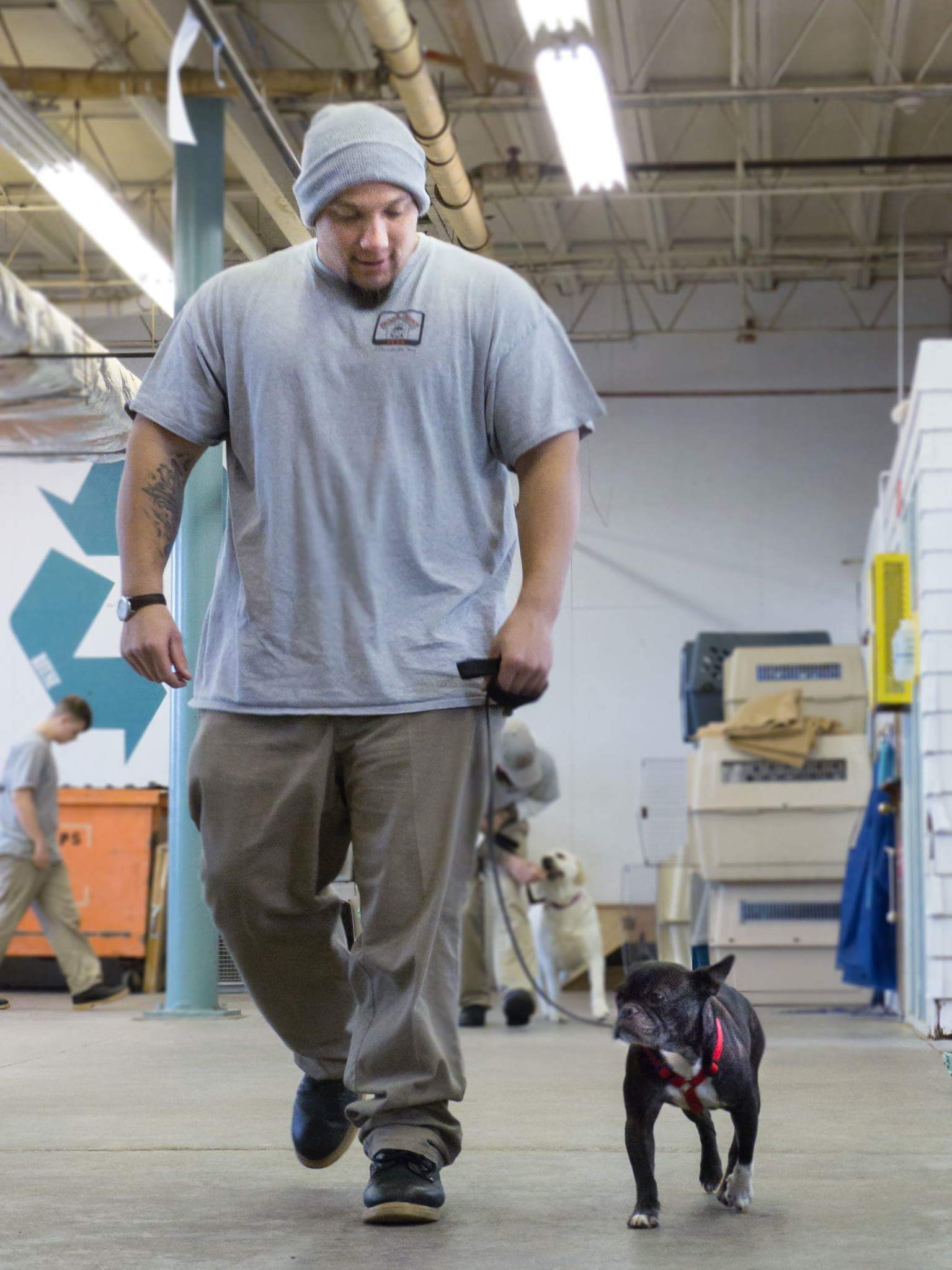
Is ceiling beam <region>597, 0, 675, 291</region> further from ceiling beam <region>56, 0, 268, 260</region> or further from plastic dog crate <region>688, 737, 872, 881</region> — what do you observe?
plastic dog crate <region>688, 737, 872, 881</region>

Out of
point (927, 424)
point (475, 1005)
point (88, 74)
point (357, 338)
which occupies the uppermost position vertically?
point (88, 74)

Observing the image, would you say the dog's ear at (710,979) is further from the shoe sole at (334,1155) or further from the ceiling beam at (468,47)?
the ceiling beam at (468,47)

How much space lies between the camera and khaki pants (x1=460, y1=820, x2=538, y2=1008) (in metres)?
6.66

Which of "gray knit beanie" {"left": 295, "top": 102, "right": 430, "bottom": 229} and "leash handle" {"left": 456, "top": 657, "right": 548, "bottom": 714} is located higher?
"gray knit beanie" {"left": 295, "top": 102, "right": 430, "bottom": 229}

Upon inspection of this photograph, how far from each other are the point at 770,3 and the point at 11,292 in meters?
6.30

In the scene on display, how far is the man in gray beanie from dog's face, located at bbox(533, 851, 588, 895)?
5.69m

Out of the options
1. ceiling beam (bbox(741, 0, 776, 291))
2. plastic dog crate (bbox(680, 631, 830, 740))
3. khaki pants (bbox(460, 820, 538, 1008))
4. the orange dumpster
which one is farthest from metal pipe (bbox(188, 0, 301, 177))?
plastic dog crate (bbox(680, 631, 830, 740))

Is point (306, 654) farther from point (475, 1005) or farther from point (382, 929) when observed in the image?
point (475, 1005)

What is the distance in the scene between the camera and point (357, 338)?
2066mm

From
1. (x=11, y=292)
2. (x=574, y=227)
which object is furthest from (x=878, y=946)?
(x=574, y=227)

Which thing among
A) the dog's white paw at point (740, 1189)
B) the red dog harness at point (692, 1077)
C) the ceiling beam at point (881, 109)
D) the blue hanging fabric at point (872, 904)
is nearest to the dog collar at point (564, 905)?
the blue hanging fabric at point (872, 904)

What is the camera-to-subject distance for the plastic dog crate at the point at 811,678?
820 centimetres

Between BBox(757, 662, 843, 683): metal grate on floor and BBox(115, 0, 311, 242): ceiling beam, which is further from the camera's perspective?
BBox(757, 662, 843, 683): metal grate on floor

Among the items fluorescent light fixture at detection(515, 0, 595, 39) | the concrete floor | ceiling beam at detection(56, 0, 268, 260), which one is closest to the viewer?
the concrete floor
